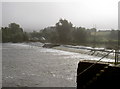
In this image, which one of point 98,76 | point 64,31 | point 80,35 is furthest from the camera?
point 64,31

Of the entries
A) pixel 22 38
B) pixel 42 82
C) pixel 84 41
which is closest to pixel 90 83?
pixel 42 82

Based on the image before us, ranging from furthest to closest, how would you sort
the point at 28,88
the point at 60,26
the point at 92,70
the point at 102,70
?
the point at 60,26 < the point at 28,88 < the point at 92,70 < the point at 102,70

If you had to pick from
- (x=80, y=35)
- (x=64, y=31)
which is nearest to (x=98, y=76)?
(x=80, y=35)

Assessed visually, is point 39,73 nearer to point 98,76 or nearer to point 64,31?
point 98,76

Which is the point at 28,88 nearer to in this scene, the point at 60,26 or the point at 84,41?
the point at 84,41

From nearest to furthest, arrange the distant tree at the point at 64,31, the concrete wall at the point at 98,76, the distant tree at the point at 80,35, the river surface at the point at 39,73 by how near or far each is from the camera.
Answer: the concrete wall at the point at 98,76 → the river surface at the point at 39,73 → the distant tree at the point at 80,35 → the distant tree at the point at 64,31

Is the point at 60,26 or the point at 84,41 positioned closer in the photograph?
the point at 84,41

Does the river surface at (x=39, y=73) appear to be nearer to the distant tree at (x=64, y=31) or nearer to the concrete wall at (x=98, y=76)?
the concrete wall at (x=98, y=76)

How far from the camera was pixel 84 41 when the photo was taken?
110 meters

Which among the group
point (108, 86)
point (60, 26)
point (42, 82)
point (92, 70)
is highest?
point (60, 26)

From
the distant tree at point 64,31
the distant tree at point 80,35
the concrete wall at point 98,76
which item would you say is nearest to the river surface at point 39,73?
the concrete wall at point 98,76

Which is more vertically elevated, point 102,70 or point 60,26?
point 60,26

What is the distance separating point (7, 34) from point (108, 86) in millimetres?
185604

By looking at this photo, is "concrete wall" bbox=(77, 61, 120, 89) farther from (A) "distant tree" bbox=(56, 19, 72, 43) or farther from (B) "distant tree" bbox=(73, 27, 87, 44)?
(A) "distant tree" bbox=(56, 19, 72, 43)
